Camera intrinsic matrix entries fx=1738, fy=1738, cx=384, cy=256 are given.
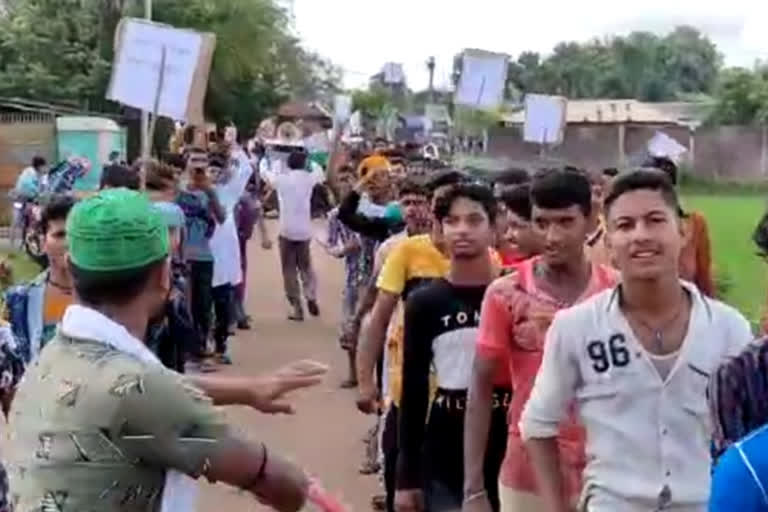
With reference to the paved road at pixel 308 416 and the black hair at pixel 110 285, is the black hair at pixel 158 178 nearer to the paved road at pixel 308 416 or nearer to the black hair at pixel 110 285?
the paved road at pixel 308 416

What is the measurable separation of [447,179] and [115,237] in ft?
11.5

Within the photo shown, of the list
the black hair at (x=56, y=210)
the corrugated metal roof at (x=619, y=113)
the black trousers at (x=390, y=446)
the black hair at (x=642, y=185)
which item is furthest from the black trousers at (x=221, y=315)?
the corrugated metal roof at (x=619, y=113)

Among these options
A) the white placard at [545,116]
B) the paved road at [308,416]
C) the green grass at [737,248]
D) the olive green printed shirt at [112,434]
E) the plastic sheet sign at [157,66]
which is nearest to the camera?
the olive green printed shirt at [112,434]

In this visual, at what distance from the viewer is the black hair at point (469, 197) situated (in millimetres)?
6059

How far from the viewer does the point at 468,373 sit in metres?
5.79

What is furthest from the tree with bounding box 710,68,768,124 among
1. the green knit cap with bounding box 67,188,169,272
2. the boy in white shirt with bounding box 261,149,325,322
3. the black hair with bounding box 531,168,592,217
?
the green knit cap with bounding box 67,188,169,272

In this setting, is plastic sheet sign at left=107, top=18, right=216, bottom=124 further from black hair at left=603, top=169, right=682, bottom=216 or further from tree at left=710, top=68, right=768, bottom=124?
tree at left=710, top=68, right=768, bottom=124

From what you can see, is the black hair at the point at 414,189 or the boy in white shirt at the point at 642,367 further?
the black hair at the point at 414,189

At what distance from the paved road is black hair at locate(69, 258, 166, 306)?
2170 mm

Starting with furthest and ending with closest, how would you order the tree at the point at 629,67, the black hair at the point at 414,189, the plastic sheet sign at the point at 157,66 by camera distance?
the tree at the point at 629,67 → the plastic sheet sign at the point at 157,66 → the black hair at the point at 414,189

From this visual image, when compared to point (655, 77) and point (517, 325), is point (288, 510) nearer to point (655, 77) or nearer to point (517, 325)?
point (517, 325)

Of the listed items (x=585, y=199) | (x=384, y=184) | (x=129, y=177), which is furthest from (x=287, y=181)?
(x=585, y=199)

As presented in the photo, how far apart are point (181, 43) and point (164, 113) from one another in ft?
1.75

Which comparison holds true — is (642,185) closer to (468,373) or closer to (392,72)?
(468,373)
